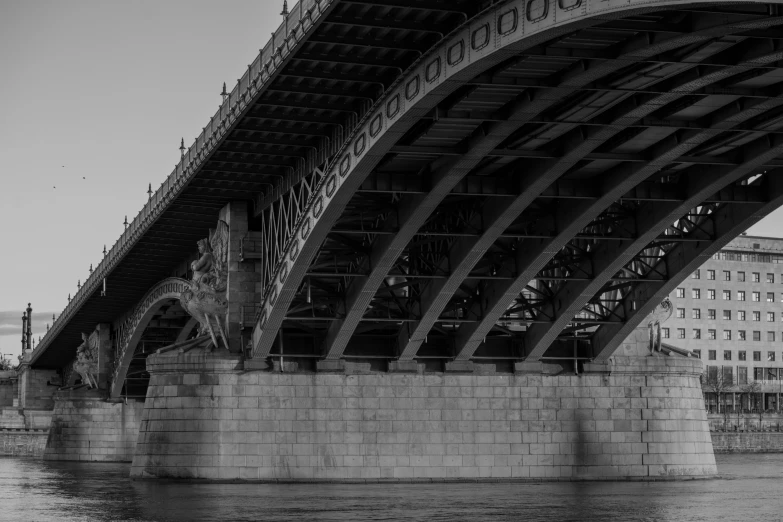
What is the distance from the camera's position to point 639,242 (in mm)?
39312

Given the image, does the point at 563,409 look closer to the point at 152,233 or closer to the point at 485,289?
the point at 485,289

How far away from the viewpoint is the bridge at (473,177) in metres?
26.5

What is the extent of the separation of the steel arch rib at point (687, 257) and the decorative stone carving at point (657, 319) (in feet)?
6.65

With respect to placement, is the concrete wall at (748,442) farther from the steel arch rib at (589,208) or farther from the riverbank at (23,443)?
the steel arch rib at (589,208)

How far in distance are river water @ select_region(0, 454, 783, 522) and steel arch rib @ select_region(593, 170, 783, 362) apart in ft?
16.3

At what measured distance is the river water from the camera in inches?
1335

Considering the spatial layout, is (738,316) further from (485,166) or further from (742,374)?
(485,166)

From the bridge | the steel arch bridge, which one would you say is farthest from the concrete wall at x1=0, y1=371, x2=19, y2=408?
the steel arch bridge

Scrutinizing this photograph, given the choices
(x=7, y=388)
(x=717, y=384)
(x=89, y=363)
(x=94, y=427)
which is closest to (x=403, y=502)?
(x=94, y=427)

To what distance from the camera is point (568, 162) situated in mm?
32875

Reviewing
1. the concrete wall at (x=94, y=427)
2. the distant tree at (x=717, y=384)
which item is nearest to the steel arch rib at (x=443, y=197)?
the concrete wall at (x=94, y=427)

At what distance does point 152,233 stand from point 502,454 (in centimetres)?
1870

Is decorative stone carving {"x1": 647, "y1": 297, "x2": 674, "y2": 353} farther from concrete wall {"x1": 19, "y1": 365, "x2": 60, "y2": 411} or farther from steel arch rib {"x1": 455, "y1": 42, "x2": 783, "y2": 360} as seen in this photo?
concrete wall {"x1": 19, "y1": 365, "x2": 60, "y2": 411}

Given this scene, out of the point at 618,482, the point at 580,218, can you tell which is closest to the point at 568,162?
the point at 580,218
